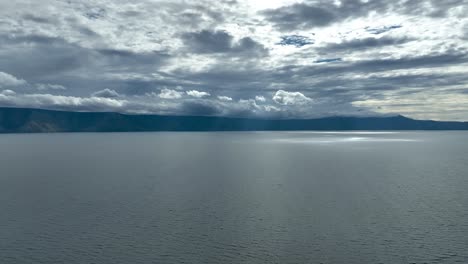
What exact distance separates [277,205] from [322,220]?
11.1 metres

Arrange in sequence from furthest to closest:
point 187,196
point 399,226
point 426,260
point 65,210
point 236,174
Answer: point 236,174 < point 187,196 < point 65,210 < point 399,226 < point 426,260

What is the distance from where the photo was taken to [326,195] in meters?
73.5

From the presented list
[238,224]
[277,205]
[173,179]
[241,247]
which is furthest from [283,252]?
[173,179]

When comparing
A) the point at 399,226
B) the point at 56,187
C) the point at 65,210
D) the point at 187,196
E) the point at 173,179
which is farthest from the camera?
the point at 173,179

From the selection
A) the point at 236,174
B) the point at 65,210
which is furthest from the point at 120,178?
the point at 65,210

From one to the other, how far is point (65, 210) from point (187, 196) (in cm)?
2155

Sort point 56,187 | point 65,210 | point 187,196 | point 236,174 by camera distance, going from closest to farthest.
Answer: point 65,210
point 187,196
point 56,187
point 236,174

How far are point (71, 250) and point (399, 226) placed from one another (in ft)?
132

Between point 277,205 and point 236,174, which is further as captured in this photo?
point 236,174

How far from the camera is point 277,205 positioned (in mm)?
63531

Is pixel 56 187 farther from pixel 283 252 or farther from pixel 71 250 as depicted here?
pixel 283 252

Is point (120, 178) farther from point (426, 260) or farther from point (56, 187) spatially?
point (426, 260)

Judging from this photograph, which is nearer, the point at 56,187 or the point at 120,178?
the point at 56,187

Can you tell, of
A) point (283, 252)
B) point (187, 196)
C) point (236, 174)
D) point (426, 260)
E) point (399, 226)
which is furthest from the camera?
point (236, 174)
